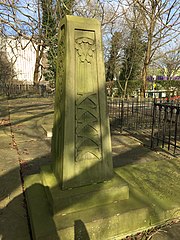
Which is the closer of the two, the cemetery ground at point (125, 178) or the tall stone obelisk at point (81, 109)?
the tall stone obelisk at point (81, 109)

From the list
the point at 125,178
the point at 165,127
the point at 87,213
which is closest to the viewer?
the point at 87,213

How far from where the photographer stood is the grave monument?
2098mm

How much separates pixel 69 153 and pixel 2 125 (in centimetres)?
641

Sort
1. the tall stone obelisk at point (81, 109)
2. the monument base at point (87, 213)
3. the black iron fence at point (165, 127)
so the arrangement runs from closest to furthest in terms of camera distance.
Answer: the monument base at point (87, 213) → the tall stone obelisk at point (81, 109) → the black iron fence at point (165, 127)

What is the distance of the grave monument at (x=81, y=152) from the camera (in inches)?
82.6

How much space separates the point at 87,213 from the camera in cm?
214

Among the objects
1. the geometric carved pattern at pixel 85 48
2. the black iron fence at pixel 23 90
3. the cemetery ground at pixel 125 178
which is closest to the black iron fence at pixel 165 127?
the cemetery ground at pixel 125 178

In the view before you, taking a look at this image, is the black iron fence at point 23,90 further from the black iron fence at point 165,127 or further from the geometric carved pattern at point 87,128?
the geometric carved pattern at point 87,128

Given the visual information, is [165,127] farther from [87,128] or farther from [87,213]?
[87,213]

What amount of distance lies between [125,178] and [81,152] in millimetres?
1134

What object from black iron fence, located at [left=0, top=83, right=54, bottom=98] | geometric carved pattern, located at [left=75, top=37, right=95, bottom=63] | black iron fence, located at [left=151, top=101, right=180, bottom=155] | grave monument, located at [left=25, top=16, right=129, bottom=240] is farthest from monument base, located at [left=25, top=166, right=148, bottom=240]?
black iron fence, located at [left=0, top=83, right=54, bottom=98]

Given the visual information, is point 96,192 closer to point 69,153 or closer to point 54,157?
point 69,153

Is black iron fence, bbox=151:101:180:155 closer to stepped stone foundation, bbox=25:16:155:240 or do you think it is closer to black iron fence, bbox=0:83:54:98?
stepped stone foundation, bbox=25:16:155:240

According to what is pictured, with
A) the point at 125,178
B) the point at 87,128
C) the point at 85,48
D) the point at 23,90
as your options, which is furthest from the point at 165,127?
the point at 23,90
